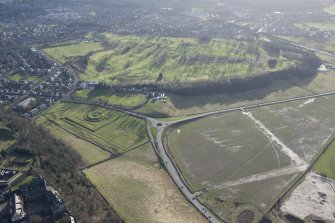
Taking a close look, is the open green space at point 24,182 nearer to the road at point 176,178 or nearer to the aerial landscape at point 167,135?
the aerial landscape at point 167,135

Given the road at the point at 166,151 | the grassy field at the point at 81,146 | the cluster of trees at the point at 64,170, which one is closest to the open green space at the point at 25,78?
the road at the point at 166,151

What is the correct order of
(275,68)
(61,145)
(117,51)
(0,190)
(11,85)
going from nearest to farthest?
(0,190) → (61,145) → (11,85) → (275,68) → (117,51)

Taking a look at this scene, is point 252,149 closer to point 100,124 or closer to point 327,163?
point 327,163

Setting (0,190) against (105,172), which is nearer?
(0,190)

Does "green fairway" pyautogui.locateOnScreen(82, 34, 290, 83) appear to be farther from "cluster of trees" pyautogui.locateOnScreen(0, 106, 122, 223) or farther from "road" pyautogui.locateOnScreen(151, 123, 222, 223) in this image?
"cluster of trees" pyautogui.locateOnScreen(0, 106, 122, 223)

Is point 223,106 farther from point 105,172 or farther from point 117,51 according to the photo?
point 117,51

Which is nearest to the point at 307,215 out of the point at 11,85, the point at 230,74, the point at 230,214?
the point at 230,214
